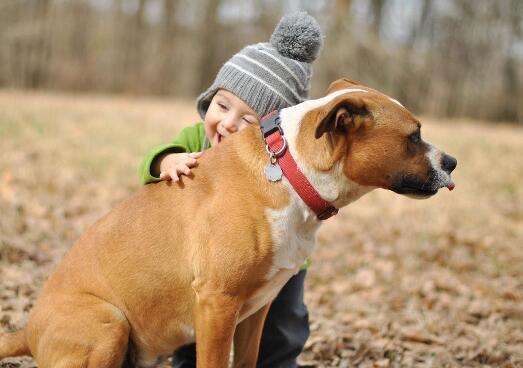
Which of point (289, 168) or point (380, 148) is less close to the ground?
point (380, 148)

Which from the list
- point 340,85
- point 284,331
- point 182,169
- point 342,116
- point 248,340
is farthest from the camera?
point 284,331

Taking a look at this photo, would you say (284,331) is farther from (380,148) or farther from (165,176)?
(380,148)

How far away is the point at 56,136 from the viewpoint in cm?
1180

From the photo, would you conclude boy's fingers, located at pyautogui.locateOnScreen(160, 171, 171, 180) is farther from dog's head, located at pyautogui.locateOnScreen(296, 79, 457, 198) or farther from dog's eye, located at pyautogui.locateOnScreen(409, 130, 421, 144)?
dog's eye, located at pyautogui.locateOnScreen(409, 130, 421, 144)

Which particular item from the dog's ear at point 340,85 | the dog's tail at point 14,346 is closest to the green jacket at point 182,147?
the dog's ear at point 340,85

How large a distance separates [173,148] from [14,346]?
151 centimetres

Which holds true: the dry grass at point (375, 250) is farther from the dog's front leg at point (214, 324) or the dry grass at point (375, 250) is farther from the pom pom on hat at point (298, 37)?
the pom pom on hat at point (298, 37)

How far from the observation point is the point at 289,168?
9.62 feet

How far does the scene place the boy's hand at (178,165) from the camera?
3.24 metres

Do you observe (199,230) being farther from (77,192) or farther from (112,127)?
(112,127)

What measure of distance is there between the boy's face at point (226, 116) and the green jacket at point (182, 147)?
7.4 inches

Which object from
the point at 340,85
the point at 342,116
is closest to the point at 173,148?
the point at 340,85

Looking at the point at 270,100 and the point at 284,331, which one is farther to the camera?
the point at 284,331

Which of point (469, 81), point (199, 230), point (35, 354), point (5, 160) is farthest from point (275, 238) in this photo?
point (469, 81)
